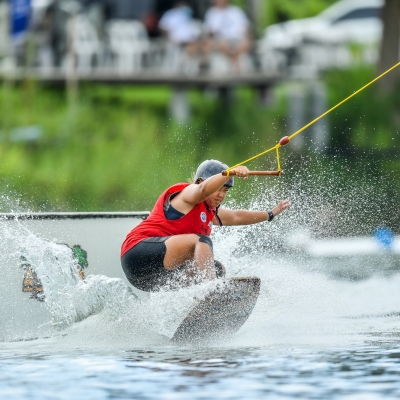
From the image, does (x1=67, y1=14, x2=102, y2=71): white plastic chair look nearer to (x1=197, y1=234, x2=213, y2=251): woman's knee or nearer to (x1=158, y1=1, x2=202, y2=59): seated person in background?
(x1=158, y1=1, x2=202, y2=59): seated person in background

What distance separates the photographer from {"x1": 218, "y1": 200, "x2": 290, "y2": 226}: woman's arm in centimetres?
1085

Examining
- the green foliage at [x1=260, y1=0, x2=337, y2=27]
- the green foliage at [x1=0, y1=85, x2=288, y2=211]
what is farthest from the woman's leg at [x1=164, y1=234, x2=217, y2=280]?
the green foliage at [x1=260, y1=0, x2=337, y2=27]

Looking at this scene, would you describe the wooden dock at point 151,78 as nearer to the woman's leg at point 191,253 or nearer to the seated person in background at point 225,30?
the seated person in background at point 225,30

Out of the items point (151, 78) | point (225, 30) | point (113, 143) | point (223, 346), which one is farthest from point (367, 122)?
point (223, 346)

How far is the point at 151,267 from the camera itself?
10039mm

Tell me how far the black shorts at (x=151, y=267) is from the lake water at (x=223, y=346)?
0.13 m

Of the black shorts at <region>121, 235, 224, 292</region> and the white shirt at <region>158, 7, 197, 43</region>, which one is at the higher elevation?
the white shirt at <region>158, 7, 197, 43</region>

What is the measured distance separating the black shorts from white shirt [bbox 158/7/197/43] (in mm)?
14229

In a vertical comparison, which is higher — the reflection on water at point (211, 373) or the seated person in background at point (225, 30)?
the seated person in background at point (225, 30)

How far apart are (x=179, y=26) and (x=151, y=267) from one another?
1476cm

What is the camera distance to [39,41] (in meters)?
23.7

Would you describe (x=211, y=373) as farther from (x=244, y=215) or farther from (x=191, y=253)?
(x=244, y=215)

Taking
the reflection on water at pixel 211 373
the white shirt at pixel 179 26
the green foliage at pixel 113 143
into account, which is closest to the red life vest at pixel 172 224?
the reflection on water at pixel 211 373

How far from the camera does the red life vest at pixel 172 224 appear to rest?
33.1 ft
